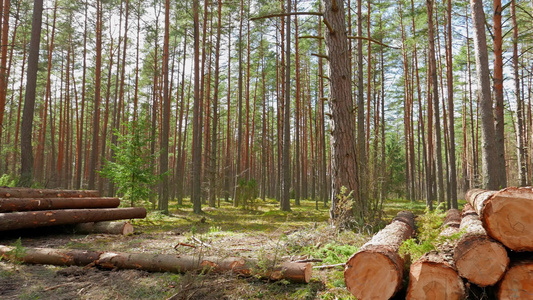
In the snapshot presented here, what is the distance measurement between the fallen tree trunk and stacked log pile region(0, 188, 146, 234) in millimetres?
1824

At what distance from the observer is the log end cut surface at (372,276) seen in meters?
2.74

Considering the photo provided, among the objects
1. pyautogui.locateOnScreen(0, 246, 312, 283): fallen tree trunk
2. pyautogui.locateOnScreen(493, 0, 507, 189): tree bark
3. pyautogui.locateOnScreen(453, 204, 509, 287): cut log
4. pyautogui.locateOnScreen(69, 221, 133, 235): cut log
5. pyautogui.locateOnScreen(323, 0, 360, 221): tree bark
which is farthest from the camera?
pyautogui.locateOnScreen(493, 0, 507, 189): tree bark

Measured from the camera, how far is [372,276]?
281cm

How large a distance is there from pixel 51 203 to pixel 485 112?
11065 mm

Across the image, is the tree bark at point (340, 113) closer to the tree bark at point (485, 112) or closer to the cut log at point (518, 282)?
the cut log at point (518, 282)

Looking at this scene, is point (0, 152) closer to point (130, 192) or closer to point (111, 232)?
point (130, 192)

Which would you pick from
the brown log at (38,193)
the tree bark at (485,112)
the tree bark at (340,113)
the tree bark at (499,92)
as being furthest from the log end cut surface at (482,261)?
the brown log at (38,193)

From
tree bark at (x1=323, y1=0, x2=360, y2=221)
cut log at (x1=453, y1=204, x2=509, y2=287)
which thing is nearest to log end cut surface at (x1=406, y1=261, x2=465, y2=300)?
cut log at (x1=453, y1=204, x2=509, y2=287)

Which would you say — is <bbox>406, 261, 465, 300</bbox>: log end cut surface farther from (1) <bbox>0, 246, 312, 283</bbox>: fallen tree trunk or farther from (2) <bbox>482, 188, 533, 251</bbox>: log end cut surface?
(1) <bbox>0, 246, 312, 283</bbox>: fallen tree trunk

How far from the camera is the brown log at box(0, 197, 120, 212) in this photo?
6.66m

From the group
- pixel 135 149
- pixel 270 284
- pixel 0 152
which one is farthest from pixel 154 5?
pixel 270 284

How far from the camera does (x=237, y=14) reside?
20062mm

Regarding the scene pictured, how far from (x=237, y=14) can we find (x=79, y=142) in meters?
16.0

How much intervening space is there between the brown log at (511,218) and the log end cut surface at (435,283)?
1.89 ft
